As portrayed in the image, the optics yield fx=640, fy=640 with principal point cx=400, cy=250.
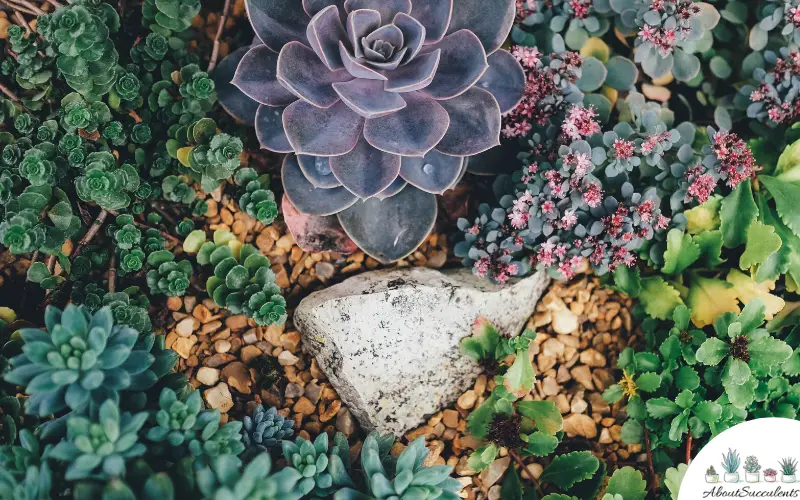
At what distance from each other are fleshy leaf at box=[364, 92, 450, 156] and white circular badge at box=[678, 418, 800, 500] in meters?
1.32

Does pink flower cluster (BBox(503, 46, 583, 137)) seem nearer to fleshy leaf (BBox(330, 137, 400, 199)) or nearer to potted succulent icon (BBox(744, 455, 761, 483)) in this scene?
fleshy leaf (BBox(330, 137, 400, 199))

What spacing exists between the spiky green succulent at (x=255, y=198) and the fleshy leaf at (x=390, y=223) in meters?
0.23

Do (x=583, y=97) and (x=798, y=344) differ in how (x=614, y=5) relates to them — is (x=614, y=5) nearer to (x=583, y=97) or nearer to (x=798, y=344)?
(x=583, y=97)

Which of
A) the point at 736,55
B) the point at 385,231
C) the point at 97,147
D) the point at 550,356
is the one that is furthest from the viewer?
the point at 736,55

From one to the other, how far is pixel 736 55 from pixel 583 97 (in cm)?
75

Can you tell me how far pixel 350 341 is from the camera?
207 centimetres

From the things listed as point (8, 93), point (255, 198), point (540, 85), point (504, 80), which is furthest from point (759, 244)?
point (8, 93)

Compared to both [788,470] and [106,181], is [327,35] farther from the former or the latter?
[788,470]

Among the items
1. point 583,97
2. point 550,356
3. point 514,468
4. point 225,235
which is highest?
point 583,97

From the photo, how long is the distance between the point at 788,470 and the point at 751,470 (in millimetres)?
123

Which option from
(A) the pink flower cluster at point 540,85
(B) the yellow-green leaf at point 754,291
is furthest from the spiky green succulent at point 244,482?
(B) the yellow-green leaf at point 754,291

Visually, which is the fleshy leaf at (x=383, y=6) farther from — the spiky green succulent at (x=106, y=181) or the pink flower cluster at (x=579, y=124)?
the spiky green succulent at (x=106, y=181)

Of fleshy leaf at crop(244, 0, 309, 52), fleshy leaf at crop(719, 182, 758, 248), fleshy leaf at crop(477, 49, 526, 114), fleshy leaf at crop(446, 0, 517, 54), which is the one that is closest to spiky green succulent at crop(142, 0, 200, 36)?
fleshy leaf at crop(244, 0, 309, 52)

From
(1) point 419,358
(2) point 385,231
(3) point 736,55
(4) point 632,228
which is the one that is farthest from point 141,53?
(3) point 736,55
